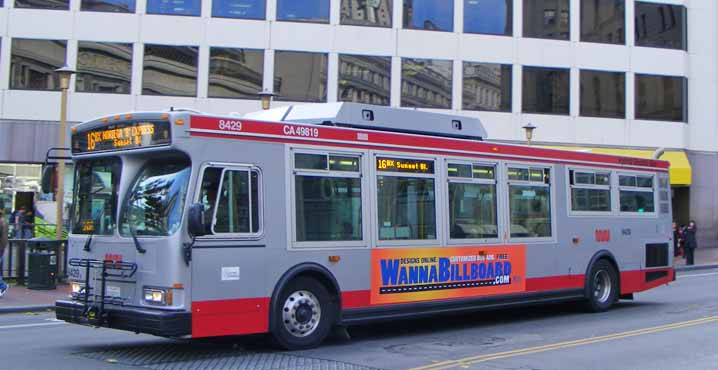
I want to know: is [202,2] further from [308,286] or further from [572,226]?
[308,286]

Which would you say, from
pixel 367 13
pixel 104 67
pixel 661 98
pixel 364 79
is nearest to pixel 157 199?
pixel 104 67

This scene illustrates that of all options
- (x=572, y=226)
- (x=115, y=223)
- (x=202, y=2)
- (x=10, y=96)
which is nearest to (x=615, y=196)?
(x=572, y=226)

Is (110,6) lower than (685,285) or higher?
higher

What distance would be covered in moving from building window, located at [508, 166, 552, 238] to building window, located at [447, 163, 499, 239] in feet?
1.62

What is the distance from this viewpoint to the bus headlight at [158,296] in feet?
29.8

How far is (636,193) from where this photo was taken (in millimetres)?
15898

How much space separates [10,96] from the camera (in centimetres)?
2898

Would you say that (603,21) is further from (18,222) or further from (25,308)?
(25,308)

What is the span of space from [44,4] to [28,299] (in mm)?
16282

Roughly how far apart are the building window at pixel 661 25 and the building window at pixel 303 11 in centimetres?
1435

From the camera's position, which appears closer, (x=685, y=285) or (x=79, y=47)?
(x=685, y=285)

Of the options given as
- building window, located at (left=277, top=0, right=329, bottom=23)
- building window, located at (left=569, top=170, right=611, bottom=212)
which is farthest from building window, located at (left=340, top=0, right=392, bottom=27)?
building window, located at (left=569, top=170, right=611, bottom=212)

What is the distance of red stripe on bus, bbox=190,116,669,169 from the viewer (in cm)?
971

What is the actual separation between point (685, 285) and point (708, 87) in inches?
707
